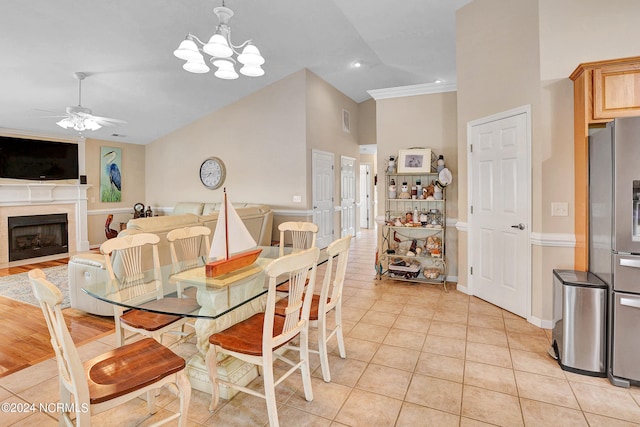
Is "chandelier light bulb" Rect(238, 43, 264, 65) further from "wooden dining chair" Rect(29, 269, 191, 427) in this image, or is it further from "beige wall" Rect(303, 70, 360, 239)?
"beige wall" Rect(303, 70, 360, 239)

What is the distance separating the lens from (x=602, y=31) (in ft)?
9.38

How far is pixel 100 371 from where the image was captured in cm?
155

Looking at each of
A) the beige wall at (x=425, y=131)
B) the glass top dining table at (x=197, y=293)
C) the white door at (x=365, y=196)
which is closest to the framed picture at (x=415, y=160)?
the beige wall at (x=425, y=131)

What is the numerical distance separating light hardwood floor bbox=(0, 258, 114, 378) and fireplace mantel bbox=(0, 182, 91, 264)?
270 cm

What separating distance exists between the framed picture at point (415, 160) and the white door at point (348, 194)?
3.25 m

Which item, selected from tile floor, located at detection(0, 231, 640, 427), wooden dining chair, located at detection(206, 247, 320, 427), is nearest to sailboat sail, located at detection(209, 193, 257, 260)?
wooden dining chair, located at detection(206, 247, 320, 427)

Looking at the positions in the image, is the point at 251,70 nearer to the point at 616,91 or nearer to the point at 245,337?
the point at 245,337

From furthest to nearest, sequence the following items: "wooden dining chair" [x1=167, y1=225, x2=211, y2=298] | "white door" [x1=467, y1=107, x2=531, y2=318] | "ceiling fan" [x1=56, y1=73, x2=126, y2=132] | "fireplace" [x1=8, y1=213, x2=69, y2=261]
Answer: "fireplace" [x1=8, y1=213, x2=69, y2=261] < "ceiling fan" [x1=56, y1=73, x2=126, y2=132] < "white door" [x1=467, y1=107, x2=531, y2=318] < "wooden dining chair" [x1=167, y1=225, x2=211, y2=298]

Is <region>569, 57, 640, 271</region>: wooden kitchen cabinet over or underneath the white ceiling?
underneath

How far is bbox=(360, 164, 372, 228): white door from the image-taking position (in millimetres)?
10852

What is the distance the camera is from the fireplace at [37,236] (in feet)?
19.5

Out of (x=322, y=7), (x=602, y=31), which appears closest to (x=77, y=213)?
(x=322, y=7)

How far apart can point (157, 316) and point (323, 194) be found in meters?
5.06

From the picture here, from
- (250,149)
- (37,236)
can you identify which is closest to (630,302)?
(250,149)
